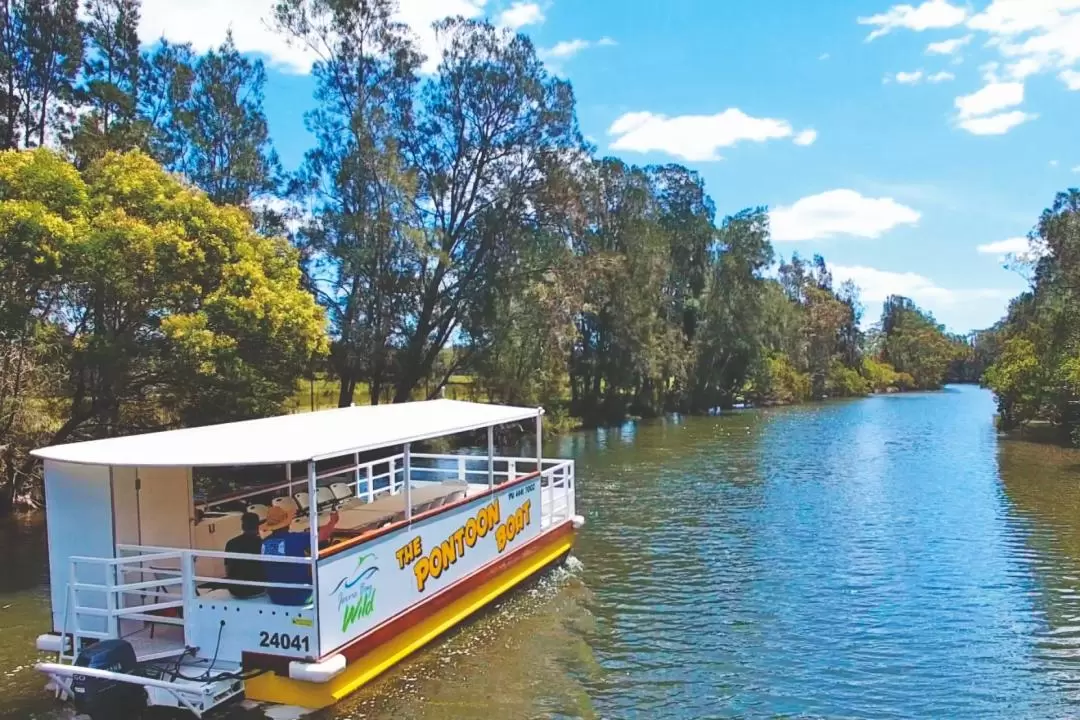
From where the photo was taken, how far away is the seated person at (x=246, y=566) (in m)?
9.99

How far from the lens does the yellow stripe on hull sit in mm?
9586

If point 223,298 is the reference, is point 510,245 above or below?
above

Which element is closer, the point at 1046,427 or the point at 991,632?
the point at 991,632

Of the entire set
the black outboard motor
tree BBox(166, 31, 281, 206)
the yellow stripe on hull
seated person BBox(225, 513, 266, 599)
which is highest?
tree BBox(166, 31, 281, 206)

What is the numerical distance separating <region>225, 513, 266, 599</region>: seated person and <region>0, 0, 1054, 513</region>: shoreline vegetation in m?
10.5

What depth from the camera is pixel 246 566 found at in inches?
400

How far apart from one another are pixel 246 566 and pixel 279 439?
1.61 metres

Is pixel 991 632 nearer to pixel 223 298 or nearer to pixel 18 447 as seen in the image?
pixel 223 298

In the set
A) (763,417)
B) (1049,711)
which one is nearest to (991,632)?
(1049,711)

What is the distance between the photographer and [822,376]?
95.4 m

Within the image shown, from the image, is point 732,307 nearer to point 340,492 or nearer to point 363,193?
point 363,193

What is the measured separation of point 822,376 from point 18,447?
284ft

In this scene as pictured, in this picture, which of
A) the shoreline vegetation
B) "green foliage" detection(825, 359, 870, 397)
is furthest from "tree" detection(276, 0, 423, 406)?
"green foliage" detection(825, 359, 870, 397)

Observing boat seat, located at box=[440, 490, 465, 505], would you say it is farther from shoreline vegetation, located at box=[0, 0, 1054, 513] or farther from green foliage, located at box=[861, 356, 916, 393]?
green foliage, located at box=[861, 356, 916, 393]
